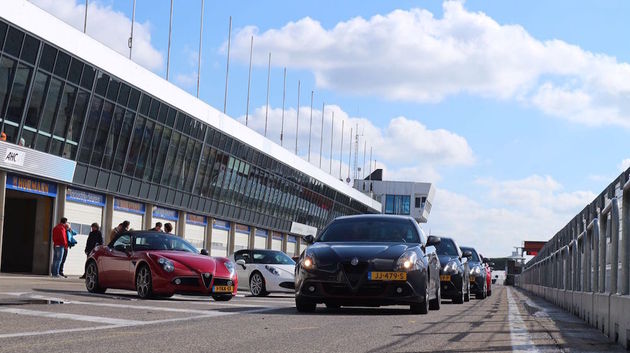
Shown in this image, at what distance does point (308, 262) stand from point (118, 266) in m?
4.87

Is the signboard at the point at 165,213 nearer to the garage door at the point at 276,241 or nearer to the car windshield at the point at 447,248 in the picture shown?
the garage door at the point at 276,241

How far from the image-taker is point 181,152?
43719 mm

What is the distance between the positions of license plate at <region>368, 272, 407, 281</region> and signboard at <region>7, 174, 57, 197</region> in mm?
20086

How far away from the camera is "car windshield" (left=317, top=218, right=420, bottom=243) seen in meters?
14.5

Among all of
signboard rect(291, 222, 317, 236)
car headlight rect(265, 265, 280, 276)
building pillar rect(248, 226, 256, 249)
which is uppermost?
signboard rect(291, 222, 317, 236)

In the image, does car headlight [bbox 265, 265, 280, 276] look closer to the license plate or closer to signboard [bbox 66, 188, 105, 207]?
the license plate

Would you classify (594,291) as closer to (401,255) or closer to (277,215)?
(401,255)

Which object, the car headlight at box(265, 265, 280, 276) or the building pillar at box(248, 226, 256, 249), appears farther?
the building pillar at box(248, 226, 256, 249)

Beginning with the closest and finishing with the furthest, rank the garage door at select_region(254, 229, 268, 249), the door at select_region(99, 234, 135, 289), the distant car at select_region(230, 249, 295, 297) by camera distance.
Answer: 1. the door at select_region(99, 234, 135, 289)
2. the distant car at select_region(230, 249, 295, 297)
3. the garage door at select_region(254, 229, 268, 249)

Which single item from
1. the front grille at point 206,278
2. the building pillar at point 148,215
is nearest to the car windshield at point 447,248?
the front grille at point 206,278

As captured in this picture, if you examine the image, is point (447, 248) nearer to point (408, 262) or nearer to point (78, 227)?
point (408, 262)

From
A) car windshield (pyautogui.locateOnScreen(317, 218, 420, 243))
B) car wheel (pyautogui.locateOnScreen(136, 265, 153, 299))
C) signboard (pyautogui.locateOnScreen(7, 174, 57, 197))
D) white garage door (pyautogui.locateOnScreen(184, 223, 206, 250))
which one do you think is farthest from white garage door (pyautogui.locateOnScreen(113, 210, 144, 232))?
car windshield (pyautogui.locateOnScreen(317, 218, 420, 243))

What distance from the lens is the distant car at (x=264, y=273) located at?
22297 mm

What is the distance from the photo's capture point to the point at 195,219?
49.5 m
